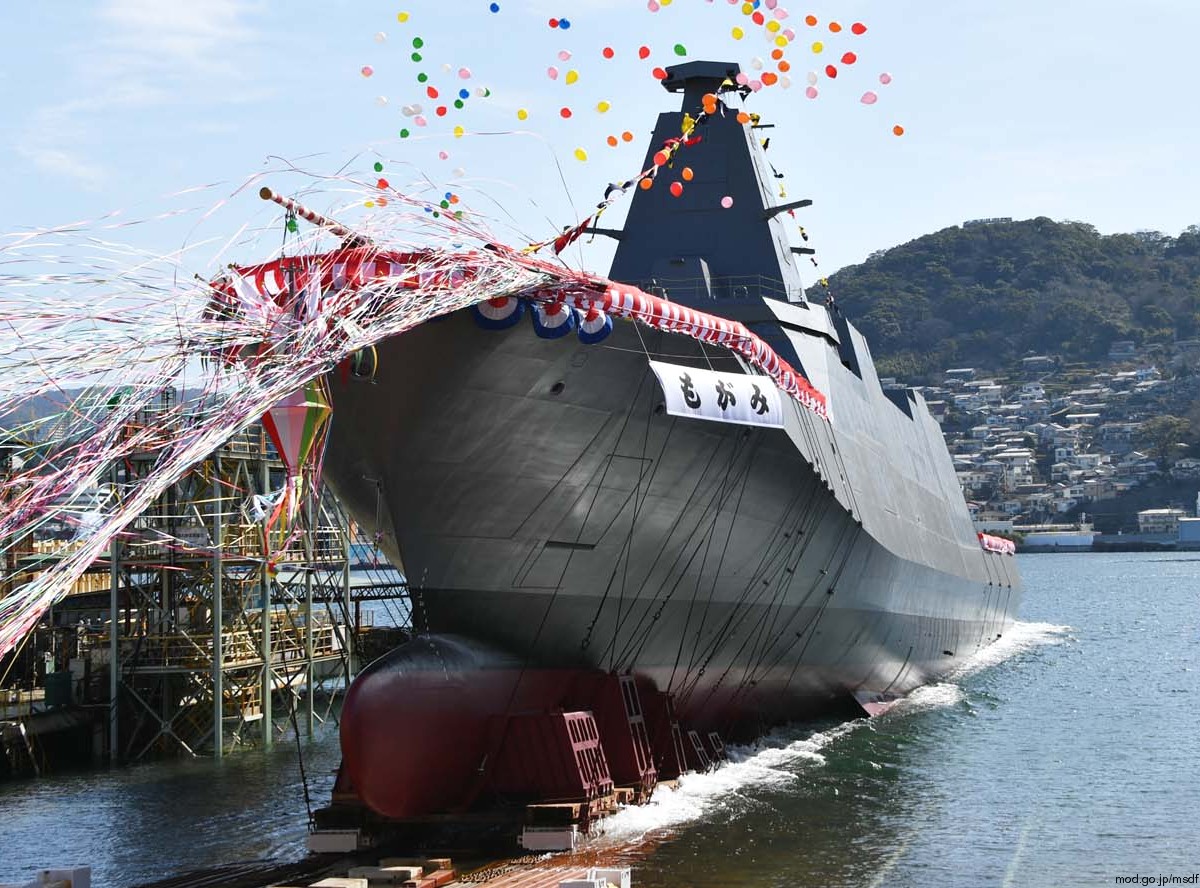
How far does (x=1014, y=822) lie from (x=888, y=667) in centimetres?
1046

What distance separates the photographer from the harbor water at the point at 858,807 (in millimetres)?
15469

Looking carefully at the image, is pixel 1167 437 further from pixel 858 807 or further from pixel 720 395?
pixel 720 395

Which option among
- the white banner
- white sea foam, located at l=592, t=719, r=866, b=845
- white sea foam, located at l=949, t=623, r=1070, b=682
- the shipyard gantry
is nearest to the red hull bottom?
white sea foam, located at l=592, t=719, r=866, b=845

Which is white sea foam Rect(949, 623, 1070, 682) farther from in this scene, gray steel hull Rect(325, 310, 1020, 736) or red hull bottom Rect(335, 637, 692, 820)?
red hull bottom Rect(335, 637, 692, 820)

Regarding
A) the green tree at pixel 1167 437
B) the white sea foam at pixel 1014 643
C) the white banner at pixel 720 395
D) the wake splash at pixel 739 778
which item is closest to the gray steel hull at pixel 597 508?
the white banner at pixel 720 395

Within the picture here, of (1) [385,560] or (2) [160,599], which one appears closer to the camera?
(1) [385,560]

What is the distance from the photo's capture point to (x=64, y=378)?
10.5m

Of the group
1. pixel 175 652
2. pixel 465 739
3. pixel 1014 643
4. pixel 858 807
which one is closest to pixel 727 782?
pixel 858 807

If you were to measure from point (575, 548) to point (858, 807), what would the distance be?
17.4 feet

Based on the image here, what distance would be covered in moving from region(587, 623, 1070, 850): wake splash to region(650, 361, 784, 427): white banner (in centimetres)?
501

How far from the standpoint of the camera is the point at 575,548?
17.8 m

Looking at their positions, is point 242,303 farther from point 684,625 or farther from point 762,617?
point 762,617

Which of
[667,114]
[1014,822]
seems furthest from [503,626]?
[667,114]

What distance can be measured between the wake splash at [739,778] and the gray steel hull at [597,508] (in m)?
0.62
